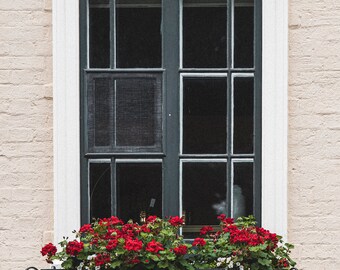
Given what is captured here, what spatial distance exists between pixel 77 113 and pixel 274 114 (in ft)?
4.04

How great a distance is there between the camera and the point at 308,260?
4.08 metres

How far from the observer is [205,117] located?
165 inches

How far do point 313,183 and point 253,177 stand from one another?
379 millimetres

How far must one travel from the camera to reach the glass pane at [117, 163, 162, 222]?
4195mm

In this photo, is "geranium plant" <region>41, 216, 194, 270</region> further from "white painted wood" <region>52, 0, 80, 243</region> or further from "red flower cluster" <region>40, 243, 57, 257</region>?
"white painted wood" <region>52, 0, 80, 243</region>

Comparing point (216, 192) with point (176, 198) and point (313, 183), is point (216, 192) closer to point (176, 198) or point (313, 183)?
point (176, 198)

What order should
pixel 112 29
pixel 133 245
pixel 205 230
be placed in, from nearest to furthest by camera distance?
pixel 133 245 < pixel 205 230 < pixel 112 29

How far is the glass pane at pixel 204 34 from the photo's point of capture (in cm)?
419

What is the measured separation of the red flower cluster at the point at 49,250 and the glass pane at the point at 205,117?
1.05 m

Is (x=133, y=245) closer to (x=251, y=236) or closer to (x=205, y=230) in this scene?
(x=205, y=230)

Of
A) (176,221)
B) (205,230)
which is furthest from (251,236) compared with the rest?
(176,221)

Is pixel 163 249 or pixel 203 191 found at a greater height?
pixel 203 191

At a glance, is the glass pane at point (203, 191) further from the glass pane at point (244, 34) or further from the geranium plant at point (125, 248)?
the glass pane at point (244, 34)

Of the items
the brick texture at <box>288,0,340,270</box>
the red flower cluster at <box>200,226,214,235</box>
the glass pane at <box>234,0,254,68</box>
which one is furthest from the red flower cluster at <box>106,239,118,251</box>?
the glass pane at <box>234,0,254,68</box>
